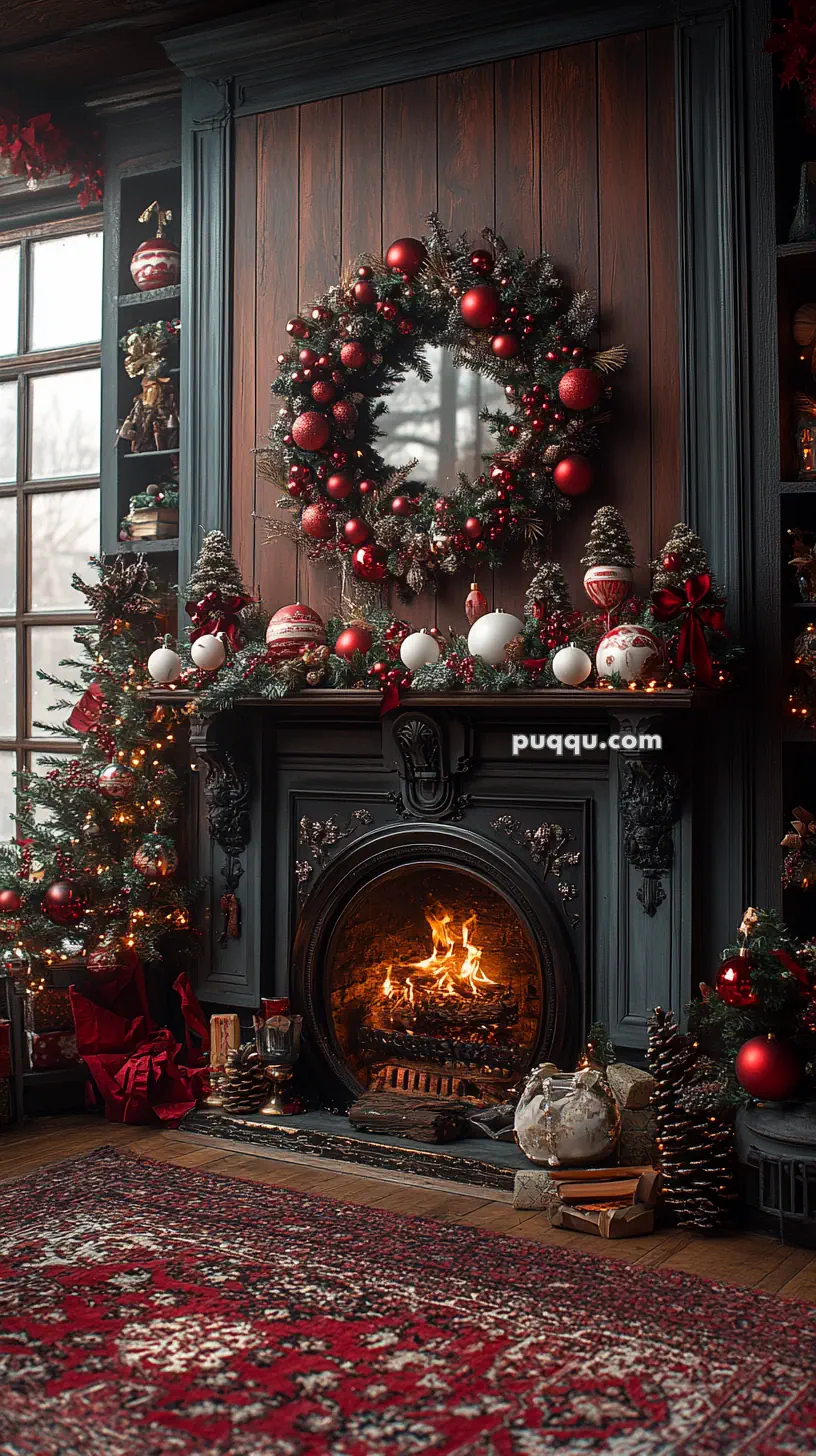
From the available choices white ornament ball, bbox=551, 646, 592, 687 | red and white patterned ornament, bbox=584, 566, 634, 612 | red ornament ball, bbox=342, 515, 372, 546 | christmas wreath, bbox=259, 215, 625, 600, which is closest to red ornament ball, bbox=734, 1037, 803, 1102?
white ornament ball, bbox=551, 646, 592, 687

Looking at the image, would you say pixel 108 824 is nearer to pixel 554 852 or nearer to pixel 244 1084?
pixel 244 1084

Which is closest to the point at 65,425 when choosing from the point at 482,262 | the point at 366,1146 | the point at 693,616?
Result: the point at 482,262

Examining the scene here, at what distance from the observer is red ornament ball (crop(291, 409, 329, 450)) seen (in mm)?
4352

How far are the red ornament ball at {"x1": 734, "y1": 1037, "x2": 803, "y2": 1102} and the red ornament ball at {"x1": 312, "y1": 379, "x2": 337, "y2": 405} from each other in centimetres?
236

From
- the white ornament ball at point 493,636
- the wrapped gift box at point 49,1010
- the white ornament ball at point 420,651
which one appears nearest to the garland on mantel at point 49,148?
the white ornament ball at point 420,651

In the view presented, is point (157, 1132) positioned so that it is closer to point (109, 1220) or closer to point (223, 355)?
point (109, 1220)

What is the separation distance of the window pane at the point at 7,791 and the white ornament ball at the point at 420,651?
2.27 metres

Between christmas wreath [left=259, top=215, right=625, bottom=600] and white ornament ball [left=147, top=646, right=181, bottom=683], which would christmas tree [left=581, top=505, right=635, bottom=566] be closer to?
christmas wreath [left=259, top=215, right=625, bottom=600]

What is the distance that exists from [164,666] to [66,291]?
195cm

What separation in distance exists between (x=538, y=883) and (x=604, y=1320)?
1452mm

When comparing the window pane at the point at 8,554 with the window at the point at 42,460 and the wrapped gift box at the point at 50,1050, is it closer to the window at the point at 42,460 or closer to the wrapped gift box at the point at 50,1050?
the window at the point at 42,460

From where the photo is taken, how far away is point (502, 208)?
421 cm

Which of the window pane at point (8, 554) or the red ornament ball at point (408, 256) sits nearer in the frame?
the red ornament ball at point (408, 256)

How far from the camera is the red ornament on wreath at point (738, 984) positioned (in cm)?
344
